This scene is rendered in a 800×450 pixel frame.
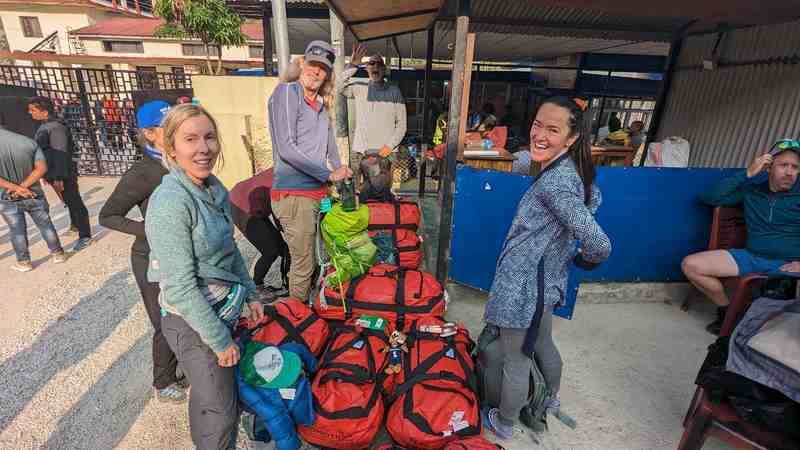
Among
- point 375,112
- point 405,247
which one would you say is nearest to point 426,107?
point 375,112

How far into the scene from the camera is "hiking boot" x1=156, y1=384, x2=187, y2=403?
2588mm

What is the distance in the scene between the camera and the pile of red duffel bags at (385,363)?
2.11 m

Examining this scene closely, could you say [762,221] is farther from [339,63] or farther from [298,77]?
[339,63]

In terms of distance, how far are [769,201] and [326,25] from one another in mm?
7834

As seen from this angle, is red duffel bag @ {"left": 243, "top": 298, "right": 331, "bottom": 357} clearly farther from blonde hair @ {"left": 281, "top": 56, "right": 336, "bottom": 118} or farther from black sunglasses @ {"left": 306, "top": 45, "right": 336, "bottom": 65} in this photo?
black sunglasses @ {"left": 306, "top": 45, "right": 336, "bottom": 65}

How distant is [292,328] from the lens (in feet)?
8.60

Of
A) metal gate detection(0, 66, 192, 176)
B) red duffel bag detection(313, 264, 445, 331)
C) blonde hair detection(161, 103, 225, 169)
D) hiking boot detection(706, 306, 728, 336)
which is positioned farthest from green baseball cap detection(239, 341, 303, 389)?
metal gate detection(0, 66, 192, 176)

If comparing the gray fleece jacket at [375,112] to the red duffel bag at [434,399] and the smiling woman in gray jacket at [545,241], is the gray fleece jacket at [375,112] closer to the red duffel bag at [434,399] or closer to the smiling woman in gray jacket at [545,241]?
the red duffel bag at [434,399]

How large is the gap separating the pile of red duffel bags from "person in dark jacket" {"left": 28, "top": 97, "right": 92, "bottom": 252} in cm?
421

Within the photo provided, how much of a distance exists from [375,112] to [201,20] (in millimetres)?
9091

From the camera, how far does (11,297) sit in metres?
3.91

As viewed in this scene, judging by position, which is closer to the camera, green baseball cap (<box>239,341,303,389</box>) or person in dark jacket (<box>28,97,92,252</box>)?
green baseball cap (<box>239,341,303,389</box>)

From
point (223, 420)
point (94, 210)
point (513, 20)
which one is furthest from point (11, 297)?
point (513, 20)

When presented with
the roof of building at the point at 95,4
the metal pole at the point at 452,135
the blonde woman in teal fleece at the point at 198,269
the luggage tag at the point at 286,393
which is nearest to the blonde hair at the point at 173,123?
the blonde woman in teal fleece at the point at 198,269
